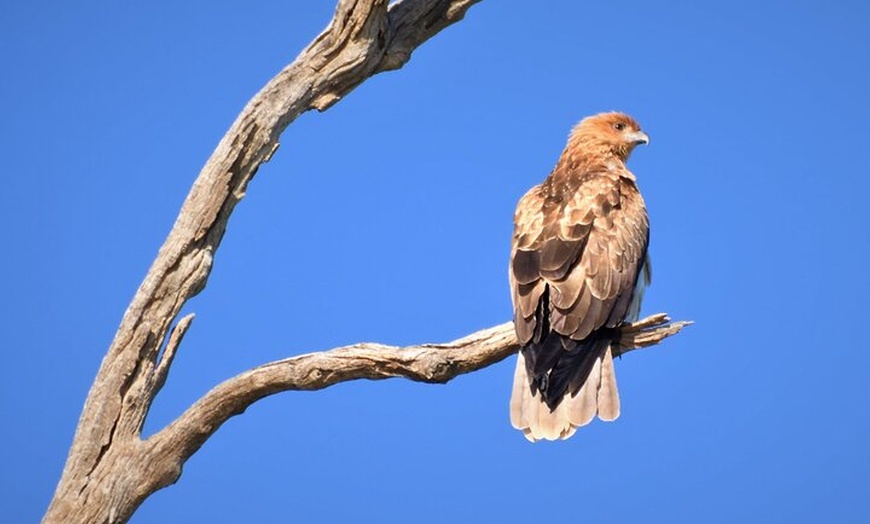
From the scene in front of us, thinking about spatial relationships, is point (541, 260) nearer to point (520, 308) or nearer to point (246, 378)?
point (520, 308)

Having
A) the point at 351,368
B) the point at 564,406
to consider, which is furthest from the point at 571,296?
the point at 351,368

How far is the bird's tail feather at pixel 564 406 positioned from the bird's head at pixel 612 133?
229 centimetres

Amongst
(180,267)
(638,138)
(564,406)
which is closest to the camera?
(564,406)

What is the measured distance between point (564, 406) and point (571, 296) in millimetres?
587

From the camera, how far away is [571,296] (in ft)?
21.2

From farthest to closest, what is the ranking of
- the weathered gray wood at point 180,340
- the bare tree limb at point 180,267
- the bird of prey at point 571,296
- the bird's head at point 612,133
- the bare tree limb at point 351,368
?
the bird's head at point 612,133 → the bare tree limb at point 180,267 → the bird of prey at point 571,296 → the weathered gray wood at point 180,340 → the bare tree limb at point 351,368

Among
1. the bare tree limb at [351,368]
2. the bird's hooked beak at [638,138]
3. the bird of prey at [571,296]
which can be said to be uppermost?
the bird's hooked beak at [638,138]

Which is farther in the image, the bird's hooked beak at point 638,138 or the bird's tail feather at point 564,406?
the bird's hooked beak at point 638,138

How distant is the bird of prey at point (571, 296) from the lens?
6.37 metres

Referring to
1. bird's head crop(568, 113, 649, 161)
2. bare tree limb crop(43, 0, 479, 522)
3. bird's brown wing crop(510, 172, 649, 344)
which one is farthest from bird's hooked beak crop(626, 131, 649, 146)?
bare tree limb crop(43, 0, 479, 522)

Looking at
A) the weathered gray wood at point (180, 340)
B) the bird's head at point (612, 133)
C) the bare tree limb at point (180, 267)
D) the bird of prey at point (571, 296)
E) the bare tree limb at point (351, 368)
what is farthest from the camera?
the bird's head at point (612, 133)

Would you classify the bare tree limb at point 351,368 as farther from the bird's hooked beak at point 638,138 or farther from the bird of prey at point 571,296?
the bird's hooked beak at point 638,138

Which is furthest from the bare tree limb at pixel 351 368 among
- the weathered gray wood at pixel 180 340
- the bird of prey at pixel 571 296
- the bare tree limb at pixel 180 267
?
the bare tree limb at pixel 180 267

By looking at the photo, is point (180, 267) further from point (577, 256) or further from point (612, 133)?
point (612, 133)
